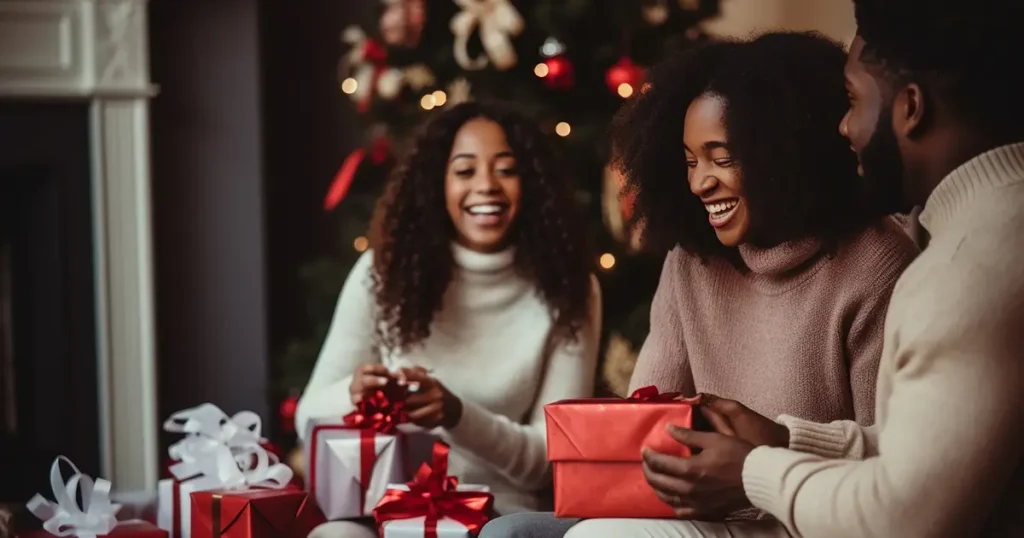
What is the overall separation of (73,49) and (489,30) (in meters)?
1.09

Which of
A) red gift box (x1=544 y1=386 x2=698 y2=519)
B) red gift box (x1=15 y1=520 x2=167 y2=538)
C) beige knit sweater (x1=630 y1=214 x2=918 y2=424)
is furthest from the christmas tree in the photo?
red gift box (x1=544 y1=386 x2=698 y2=519)

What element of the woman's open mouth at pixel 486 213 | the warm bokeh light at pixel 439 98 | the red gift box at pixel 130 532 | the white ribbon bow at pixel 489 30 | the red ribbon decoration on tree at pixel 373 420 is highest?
the white ribbon bow at pixel 489 30

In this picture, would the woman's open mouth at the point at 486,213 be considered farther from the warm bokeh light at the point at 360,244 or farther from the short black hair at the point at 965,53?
the warm bokeh light at the point at 360,244

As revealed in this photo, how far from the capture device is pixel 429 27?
279 centimetres

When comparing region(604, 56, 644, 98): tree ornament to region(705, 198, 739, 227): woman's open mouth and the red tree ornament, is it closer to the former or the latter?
the red tree ornament

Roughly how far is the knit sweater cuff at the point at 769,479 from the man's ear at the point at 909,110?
0.28m

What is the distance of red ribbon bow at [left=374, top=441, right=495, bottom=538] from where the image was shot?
4.63 feet

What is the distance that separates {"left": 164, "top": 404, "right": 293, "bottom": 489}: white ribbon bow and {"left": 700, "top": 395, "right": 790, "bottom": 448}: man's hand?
0.69 m

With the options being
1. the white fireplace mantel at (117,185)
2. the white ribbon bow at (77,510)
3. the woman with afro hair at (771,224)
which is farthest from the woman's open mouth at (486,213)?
the white fireplace mantel at (117,185)

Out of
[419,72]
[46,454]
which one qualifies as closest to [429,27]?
[419,72]

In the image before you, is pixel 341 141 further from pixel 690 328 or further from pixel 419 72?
pixel 690 328

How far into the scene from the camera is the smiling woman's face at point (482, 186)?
69.9 inches

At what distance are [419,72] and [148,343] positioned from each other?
98cm

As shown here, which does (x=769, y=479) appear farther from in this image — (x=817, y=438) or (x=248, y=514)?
(x=248, y=514)
